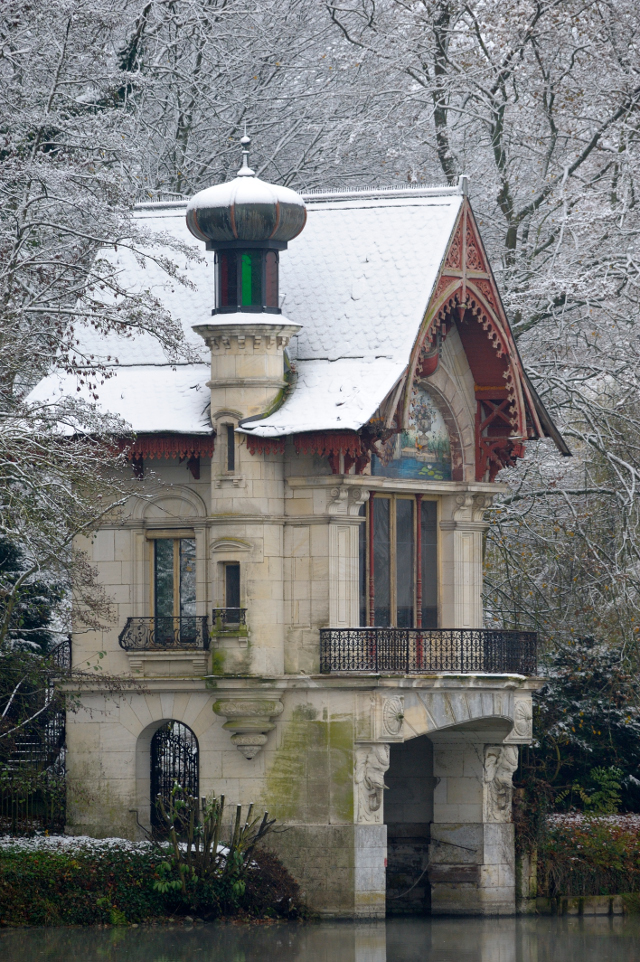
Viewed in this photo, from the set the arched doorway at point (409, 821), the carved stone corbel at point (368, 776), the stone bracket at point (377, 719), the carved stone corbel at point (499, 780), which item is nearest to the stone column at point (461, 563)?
the arched doorway at point (409, 821)

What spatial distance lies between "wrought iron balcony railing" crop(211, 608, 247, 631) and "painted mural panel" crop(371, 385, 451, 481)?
11.0ft

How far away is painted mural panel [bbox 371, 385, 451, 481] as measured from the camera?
3734 centimetres

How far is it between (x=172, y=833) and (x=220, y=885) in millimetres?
1046

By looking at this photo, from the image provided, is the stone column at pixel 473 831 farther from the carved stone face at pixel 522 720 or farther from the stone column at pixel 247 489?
the stone column at pixel 247 489

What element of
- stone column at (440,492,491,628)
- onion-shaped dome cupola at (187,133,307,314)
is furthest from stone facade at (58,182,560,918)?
stone column at (440,492,491,628)

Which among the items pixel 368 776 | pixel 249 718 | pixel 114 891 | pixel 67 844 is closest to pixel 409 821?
pixel 368 776

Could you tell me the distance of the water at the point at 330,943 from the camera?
30875 mm

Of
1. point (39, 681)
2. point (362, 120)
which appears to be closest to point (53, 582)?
point (39, 681)

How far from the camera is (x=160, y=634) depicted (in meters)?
36.4

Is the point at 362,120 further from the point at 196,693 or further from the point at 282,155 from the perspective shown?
the point at 196,693

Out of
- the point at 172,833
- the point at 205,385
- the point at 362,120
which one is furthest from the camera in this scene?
the point at 362,120

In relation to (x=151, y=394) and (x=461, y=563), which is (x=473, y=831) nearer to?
(x=461, y=563)

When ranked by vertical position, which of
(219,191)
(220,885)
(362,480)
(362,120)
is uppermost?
(362,120)

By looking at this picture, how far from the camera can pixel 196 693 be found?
117ft
